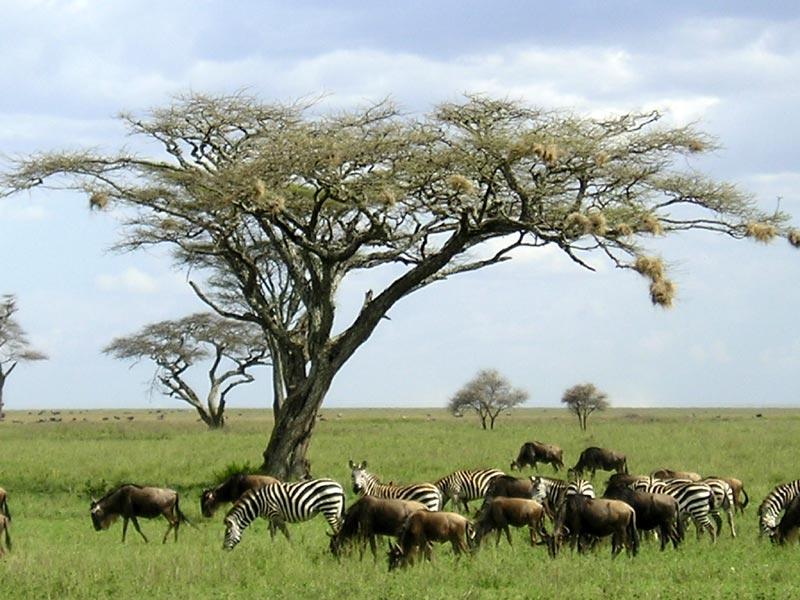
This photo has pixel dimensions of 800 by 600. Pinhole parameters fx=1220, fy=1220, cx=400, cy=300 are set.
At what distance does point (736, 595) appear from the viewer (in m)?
12.1

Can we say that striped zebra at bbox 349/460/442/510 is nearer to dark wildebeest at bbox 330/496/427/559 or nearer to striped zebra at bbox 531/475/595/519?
striped zebra at bbox 531/475/595/519

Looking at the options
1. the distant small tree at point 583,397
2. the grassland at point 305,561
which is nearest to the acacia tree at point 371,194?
the grassland at point 305,561

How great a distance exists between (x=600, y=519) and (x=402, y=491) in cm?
381

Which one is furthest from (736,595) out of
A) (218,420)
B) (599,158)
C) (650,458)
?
(218,420)

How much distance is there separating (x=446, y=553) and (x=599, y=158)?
39.1ft

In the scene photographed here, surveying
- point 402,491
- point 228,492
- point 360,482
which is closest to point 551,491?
point 402,491

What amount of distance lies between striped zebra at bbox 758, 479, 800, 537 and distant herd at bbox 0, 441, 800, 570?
20 millimetres

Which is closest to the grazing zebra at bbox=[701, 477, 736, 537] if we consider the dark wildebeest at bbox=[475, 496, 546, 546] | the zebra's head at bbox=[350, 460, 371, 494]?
the dark wildebeest at bbox=[475, 496, 546, 546]

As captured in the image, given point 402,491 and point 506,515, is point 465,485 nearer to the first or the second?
point 402,491

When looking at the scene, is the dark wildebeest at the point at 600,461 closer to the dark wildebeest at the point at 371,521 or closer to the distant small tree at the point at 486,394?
the dark wildebeest at the point at 371,521

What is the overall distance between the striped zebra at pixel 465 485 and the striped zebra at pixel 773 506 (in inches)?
179

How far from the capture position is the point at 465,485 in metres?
20.3

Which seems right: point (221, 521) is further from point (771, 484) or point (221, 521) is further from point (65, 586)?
point (771, 484)

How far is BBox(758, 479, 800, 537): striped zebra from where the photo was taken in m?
16.8
